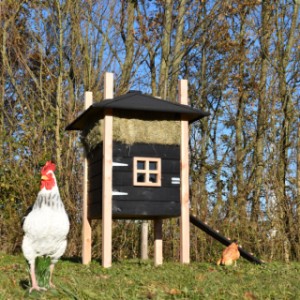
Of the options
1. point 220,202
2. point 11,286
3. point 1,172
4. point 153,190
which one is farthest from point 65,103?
point 11,286

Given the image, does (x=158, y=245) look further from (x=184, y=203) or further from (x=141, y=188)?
(x=141, y=188)

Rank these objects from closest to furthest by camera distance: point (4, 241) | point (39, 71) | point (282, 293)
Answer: point (282, 293) → point (4, 241) → point (39, 71)

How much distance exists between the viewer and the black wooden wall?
8828mm

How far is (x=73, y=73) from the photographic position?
13.6 metres

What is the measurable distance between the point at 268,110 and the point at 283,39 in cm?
193

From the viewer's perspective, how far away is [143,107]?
8758 millimetres

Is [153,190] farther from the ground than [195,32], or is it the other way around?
[195,32]

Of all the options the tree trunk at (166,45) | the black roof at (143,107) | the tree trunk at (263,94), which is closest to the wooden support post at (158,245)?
the black roof at (143,107)

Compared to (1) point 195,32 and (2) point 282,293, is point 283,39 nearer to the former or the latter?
(1) point 195,32

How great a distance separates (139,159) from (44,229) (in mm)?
3937

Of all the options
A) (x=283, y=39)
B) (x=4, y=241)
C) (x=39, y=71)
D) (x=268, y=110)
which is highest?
(x=283, y=39)

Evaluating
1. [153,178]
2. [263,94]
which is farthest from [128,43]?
[153,178]

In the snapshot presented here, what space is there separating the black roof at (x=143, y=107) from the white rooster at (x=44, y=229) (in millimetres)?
3468

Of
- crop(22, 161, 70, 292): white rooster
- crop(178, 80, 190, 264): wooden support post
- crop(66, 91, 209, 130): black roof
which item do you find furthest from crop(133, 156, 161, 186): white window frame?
crop(22, 161, 70, 292): white rooster
